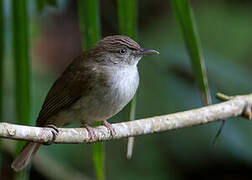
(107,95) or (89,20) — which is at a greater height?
(89,20)

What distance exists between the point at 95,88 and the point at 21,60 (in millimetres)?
638

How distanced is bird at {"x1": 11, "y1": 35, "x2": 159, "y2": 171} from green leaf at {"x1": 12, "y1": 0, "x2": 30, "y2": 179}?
50 cm

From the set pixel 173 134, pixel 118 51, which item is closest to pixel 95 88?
pixel 118 51

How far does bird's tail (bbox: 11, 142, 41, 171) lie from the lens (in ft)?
10.8

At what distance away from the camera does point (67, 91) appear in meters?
3.54

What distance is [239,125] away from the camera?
4527mm

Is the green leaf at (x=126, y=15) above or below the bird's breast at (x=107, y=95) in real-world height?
above

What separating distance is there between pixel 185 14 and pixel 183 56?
2.21 meters

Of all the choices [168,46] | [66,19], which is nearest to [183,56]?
[168,46]

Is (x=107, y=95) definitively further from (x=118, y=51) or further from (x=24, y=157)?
(x=24, y=157)

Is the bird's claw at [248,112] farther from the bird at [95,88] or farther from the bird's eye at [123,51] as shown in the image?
the bird's eye at [123,51]

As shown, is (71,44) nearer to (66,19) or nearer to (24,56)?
(66,19)

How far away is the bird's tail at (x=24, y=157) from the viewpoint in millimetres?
3284

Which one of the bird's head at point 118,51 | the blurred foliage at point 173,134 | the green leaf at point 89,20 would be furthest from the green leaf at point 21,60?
the blurred foliage at point 173,134
